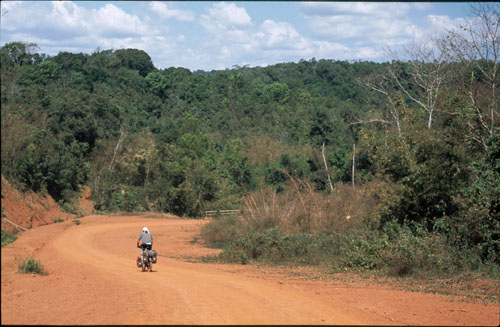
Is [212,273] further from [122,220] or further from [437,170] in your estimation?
[122,220]

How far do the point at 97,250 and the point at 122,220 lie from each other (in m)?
16.8

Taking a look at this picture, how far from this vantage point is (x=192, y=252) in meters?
24.2

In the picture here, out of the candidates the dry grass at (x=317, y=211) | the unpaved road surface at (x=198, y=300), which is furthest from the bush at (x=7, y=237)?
the dry grass at (x=317, y=211)

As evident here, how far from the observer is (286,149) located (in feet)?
191

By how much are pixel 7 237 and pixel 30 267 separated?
1.49 metres

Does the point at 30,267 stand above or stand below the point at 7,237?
below

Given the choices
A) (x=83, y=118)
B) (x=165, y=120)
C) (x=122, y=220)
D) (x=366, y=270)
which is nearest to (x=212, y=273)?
(x=366, y=270)

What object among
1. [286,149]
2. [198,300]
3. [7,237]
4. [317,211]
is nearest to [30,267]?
[7,237]

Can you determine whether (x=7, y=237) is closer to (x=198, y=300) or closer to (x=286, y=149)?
(x=198, y=300)

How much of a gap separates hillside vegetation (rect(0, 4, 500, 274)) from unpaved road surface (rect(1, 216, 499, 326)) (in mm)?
1983

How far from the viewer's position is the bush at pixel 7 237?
6639 millimetres

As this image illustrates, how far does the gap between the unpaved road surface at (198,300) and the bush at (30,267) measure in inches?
3.6

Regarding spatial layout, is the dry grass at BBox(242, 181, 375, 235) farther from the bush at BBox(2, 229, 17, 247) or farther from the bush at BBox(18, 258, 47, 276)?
the bush at BBox(2, 229, 17, 247)

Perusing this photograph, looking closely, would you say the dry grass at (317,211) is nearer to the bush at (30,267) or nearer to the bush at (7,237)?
the bush at (30,267)
